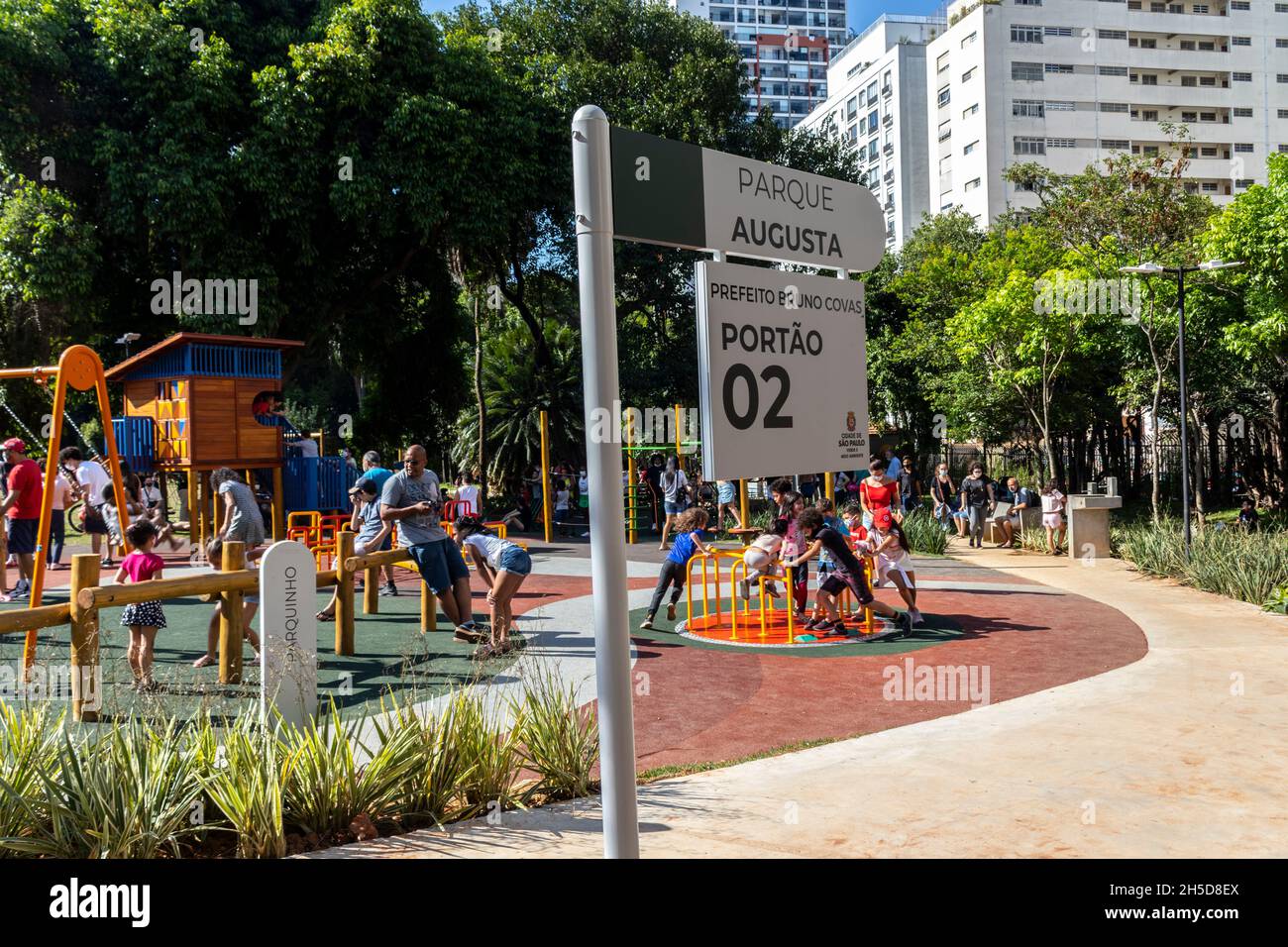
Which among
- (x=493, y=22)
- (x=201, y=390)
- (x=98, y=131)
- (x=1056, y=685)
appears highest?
(x=493, y=22)

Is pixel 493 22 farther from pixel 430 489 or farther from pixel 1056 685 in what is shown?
pixel 1056 685

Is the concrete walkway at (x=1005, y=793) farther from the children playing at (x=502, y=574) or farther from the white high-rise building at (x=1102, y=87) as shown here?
the white high-rise building at (x=1102, y=87)

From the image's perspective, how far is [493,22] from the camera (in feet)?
112

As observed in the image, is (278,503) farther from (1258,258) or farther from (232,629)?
(1258,258)

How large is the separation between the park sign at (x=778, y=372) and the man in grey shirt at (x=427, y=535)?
23.5 feet

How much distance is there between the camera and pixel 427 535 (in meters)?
10.7

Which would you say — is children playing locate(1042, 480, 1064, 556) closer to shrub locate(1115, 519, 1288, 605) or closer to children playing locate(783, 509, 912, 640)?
shrub locate(1115, 519, 1288, 605)

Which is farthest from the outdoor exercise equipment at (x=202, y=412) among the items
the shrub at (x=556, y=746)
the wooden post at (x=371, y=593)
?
the shrub at (x=556, y=746)

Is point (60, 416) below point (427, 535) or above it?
above

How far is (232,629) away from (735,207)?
6.53 metres

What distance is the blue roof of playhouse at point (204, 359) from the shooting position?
20.8 meters

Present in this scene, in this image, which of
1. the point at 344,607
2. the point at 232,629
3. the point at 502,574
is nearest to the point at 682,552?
the point at 502,574
